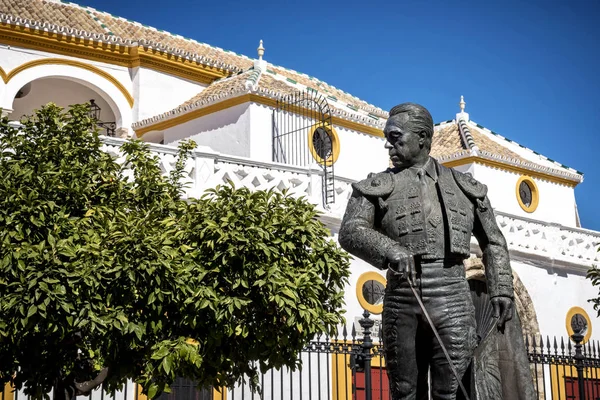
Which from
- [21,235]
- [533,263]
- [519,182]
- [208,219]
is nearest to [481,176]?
[519,182]

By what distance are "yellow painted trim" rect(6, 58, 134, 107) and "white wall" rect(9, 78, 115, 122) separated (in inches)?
33.7

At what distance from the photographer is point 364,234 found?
A: 5121 mm

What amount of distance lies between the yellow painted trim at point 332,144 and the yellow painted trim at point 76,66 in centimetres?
509

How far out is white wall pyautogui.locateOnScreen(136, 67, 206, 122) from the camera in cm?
2234

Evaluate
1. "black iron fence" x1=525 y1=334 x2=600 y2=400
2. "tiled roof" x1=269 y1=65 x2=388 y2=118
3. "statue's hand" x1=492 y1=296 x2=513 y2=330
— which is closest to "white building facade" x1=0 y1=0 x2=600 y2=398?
"tiled roof" x1=269 y1=65 x2=388 y2=118

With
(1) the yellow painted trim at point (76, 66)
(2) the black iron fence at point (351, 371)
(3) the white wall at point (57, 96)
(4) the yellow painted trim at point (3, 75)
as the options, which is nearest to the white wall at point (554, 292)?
(2) the black iron fence at point (351, 371)

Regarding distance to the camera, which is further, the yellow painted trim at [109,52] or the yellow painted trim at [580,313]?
the yellow painted trim at [109,52]

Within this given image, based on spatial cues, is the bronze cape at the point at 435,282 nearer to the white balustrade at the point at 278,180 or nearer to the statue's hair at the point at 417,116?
the statue's hair at the point at 417,116

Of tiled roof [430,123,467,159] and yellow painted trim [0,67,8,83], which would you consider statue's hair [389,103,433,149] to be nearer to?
yellow painted trim [0,67,8,83]

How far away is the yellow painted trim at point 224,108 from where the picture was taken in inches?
770

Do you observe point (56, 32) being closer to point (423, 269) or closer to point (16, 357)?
point (16, 357)

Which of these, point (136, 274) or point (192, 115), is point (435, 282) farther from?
point (192, 115)

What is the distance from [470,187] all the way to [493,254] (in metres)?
0.43

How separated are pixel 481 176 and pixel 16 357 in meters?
16.5
